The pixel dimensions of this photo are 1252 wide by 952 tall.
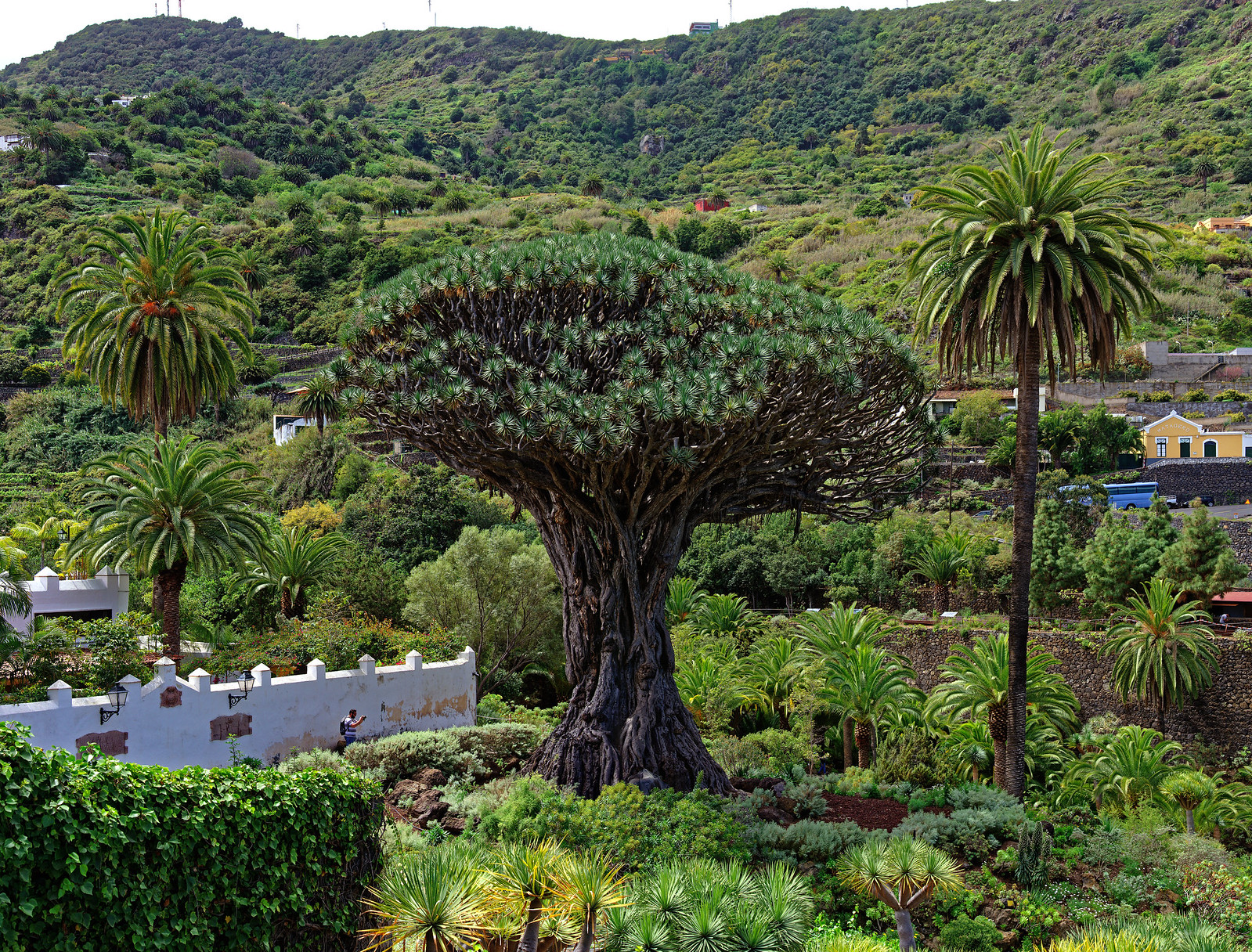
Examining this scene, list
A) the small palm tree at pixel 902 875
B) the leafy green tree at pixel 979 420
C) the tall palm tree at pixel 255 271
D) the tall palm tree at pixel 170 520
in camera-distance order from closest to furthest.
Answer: the small palm tree at pixel 902 875 < the tall palm tree at pixel 170 520 < the leafy green tree at pixel 979 420 < the tall palm tree at pixel 255 271

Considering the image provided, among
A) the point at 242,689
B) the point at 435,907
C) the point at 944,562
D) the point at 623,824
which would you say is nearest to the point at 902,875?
the point at 623,824

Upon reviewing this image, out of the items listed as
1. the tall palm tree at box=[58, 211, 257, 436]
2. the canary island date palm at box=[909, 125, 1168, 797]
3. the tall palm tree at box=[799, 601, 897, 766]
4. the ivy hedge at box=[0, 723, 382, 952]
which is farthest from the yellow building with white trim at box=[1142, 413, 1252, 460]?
the ivy hedge at box=[0, 723, 382, 952]

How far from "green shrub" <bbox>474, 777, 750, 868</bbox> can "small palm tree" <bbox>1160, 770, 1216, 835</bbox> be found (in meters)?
13.5

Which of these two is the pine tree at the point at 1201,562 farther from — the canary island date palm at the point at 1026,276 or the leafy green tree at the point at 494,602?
the leafy green tree at the point at 494,602

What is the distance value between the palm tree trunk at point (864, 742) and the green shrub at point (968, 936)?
14567 millimetres

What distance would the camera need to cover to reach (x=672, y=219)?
111875 millimetres

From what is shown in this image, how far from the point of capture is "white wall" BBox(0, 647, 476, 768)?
56.7 ft

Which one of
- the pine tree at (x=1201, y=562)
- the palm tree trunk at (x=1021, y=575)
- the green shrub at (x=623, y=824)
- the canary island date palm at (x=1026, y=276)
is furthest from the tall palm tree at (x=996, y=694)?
the green shrub at (x=623, y=824)

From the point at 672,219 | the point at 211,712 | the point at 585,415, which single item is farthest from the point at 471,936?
the point at 672,219

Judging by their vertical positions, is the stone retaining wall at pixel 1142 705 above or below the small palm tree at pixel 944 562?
below

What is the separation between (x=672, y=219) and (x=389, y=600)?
8483cm

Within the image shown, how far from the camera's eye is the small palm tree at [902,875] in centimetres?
1150

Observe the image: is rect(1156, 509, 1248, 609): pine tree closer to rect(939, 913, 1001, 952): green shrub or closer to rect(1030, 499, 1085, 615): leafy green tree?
rect(1030, 499, 1085, 615): leafy green tree

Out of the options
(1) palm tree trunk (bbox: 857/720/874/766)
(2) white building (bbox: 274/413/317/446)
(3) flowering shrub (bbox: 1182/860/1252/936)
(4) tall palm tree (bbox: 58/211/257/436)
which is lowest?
(1) palm tree trunk (bbox: 857/720/874/766)
